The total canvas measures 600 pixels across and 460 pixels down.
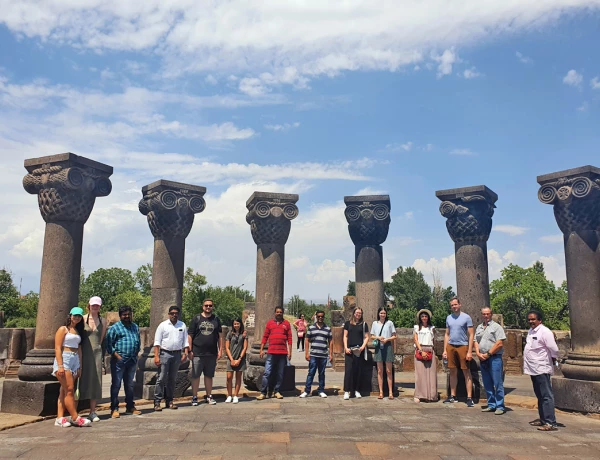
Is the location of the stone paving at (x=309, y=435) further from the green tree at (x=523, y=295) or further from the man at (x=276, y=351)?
the green tree at (x=523, y=295)

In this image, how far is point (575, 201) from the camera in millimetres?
7535

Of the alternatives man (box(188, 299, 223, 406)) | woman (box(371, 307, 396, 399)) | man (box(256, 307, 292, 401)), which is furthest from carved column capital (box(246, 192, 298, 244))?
woman (box(371, 307, 396, 399))

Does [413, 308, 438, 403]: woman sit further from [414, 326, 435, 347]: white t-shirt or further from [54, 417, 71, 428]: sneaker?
[54, 417, 71, 428]: sneaker

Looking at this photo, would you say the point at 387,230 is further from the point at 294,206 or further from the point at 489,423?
→ the point at 489,423

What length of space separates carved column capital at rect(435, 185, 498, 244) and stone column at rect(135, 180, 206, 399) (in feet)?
14.9

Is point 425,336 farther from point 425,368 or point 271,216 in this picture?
point 271,216

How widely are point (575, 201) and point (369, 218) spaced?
3475mm

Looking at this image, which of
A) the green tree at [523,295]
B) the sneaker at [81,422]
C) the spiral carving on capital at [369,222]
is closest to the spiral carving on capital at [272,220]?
the spiral carving on capital at [369,222]

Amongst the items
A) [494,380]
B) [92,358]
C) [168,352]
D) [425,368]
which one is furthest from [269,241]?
[494,380]

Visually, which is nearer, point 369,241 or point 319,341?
point 319,341

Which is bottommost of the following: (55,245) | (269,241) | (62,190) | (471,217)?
(55,245)

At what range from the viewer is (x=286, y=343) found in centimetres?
814

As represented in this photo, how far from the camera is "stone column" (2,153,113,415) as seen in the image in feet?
22.1

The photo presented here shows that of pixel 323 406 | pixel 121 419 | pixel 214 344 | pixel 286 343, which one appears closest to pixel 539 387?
pixel 323 406
